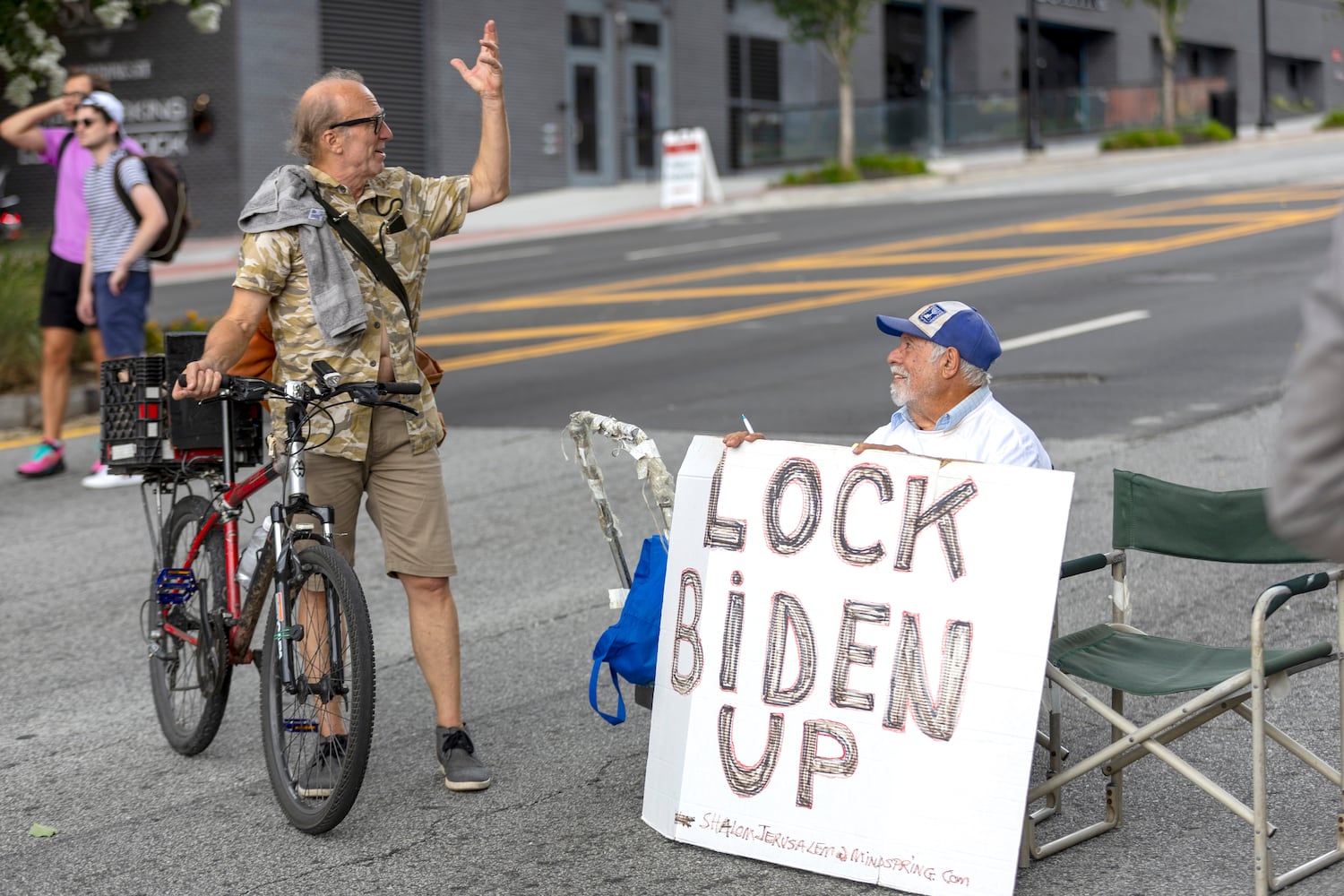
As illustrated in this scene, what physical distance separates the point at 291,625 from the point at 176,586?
932 mm

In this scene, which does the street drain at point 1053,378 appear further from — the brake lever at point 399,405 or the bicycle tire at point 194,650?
the brake lever at point 399,405

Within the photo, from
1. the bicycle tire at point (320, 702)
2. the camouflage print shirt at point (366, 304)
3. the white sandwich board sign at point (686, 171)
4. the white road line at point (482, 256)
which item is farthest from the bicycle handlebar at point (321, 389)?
the white sandwich board sign at point (686, 171)

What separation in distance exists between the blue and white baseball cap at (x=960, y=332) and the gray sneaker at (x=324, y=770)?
191cm

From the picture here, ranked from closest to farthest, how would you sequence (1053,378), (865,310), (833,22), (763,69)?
1. (1053,378)
2. (865,310)
3. (833,22)
4. (763,69)

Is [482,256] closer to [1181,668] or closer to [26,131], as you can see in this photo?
[26,131]

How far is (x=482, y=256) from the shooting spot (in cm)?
2484

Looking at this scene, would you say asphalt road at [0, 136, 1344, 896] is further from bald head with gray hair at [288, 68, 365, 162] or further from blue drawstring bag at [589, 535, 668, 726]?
bald head with gray hair at [288, 68, 365, 162]

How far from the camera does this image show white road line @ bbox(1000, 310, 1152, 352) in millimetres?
13602

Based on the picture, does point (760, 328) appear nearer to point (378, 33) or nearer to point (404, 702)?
point (404, 702)

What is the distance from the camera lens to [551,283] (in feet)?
66.1

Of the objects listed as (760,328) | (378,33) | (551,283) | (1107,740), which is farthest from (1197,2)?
(1107,740)

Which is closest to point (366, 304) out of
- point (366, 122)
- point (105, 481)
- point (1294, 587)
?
point (366, 122)

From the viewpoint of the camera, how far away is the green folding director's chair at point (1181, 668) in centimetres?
390

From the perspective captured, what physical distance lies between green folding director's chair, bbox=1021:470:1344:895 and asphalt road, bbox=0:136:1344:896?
0.50ft
